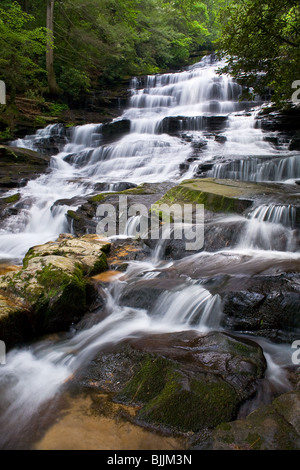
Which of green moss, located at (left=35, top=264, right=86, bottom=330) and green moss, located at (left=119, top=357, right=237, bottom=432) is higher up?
green moss, located at (left=35, top=264, right=86, bottom=330)

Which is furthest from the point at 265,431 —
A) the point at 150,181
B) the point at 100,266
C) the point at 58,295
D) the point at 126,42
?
the point at 126,42

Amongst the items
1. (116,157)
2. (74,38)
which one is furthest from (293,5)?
(74,38)

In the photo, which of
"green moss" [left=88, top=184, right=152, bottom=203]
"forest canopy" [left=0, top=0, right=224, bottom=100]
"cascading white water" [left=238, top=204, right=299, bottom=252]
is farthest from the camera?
"forest canopy" [left=0, top=0, right=224, bottom=100]

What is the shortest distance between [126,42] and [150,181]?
14.0 meters

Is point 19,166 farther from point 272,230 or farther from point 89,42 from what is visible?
point 272,230

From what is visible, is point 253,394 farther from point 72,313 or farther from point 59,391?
point 72,313

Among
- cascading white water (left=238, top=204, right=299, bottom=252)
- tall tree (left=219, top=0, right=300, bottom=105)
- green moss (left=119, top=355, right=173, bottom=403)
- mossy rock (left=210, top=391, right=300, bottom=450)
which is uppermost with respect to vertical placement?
tall tree (left=219, top=0, right=300, bottom=105)

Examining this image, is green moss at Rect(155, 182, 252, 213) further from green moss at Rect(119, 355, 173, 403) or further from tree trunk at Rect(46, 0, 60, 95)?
tree trunk at Rect(46, 0, 60, 95)

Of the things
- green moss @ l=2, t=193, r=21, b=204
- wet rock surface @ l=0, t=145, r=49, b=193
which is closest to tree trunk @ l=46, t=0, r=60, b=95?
wet rock surface @ l=0, t=145, r=49, b=193

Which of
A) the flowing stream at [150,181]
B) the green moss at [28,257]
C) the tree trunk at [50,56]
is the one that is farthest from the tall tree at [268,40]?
the tree trunk at [50,56]

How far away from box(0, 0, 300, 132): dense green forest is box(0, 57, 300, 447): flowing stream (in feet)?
8.07

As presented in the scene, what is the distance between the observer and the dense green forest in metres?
5.48
